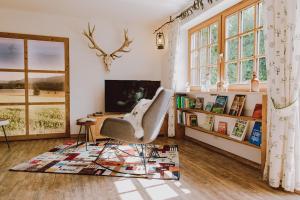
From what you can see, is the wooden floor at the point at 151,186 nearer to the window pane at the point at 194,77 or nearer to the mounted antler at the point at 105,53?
the window pane at the point at 194,77

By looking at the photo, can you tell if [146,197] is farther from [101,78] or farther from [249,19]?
[101,78]

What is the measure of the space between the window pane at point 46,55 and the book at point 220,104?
2973 mm

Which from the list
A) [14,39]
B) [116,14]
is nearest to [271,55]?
[116,14]

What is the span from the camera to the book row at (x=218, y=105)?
2.89 meters

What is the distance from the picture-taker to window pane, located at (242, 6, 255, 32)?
321 cm

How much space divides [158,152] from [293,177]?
5.93 feet

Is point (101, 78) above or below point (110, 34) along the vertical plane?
below

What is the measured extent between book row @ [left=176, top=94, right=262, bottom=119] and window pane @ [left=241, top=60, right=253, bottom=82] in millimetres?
297

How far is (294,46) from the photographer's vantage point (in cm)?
221

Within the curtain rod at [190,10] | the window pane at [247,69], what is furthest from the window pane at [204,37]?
the window pane at [247,69]

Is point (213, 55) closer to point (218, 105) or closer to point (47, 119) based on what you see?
point (218, 105)

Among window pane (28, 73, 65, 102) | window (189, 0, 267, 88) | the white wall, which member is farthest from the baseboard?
window pane (28, 73, 65, 102)

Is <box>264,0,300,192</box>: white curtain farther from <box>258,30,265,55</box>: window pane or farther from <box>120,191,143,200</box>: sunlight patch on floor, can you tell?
<box>120,191,143,200</box>: sunlight patch on floor

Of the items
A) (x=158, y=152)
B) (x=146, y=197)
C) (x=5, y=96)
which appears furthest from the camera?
(x=5, y=96)
